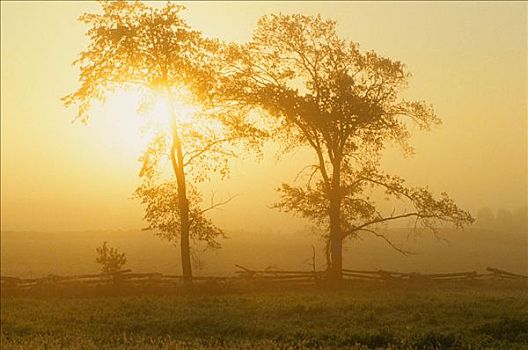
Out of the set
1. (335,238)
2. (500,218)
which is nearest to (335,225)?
(335,238)

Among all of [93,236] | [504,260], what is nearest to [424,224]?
[504,260]

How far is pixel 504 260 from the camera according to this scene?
276ft

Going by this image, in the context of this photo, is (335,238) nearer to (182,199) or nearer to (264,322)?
(182,199)

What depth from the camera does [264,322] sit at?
754 inches

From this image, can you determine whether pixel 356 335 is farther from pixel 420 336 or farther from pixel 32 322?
pixel 32 322

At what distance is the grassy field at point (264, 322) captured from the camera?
15.7 m

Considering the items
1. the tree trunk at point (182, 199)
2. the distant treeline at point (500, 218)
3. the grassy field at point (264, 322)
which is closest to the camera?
the grassy field at point (264, 322)

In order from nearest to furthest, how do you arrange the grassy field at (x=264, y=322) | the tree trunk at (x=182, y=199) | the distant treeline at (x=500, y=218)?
the grassy field at (x=264, y=322) < the tree trunk at (x=182, y=199) < the distant treeline at (x=500, y=218)

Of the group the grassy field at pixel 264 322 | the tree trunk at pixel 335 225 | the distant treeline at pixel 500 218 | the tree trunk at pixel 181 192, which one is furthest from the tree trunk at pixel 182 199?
the distant treeline at pixel 500 218

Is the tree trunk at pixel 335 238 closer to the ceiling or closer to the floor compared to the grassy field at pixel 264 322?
closer to the ceiling

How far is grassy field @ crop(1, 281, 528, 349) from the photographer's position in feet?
51.4

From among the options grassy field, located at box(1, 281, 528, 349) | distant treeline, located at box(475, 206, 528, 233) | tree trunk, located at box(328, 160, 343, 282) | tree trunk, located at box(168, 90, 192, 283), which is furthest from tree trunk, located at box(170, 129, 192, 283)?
distant treeline, located at box(475, 206, 528, 233)

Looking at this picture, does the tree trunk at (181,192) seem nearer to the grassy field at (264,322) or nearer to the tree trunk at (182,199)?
the tree trunk at (182,199)

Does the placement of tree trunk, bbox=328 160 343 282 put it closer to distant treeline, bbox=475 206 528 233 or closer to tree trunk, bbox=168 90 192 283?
tree trunk, bbox=168 90 192 283
